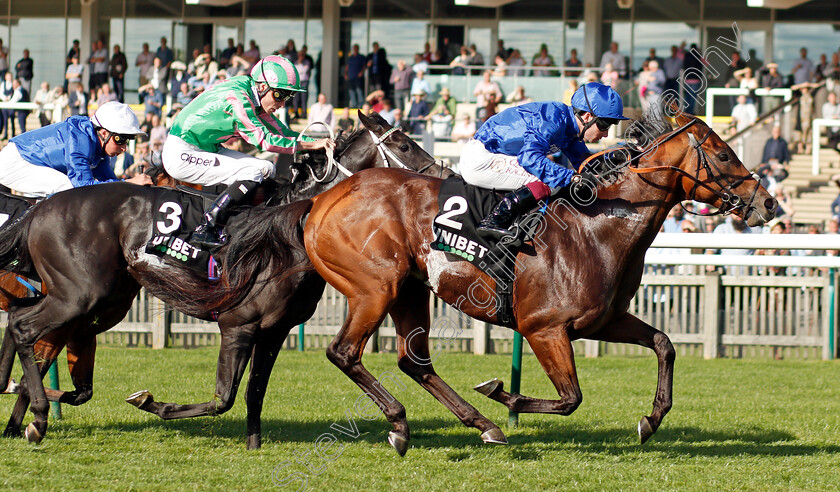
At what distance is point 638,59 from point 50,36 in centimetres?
1334

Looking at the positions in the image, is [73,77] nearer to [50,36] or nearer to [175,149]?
[50,36]

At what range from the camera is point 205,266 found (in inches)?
217

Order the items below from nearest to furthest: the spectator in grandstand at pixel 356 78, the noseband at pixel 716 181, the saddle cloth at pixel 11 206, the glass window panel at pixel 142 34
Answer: the noseband at pixel 716 181 → the saddle cloth at pixel 11 206 → the spectator in grandstand at pixel 356 78 → the glass window panel at pixel 142 34

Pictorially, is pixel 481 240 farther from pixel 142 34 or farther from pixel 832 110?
pixel 142 34

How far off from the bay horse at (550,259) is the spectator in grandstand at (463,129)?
8911mm

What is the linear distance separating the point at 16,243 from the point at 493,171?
9.10 ft

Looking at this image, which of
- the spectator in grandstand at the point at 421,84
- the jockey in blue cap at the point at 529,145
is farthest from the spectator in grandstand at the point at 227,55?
the jockey in blue cap at the point at 529,145

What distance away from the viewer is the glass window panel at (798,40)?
1931cm

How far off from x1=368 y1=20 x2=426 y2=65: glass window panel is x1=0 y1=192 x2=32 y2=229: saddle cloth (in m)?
15.0

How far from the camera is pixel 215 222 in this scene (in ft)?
17.9

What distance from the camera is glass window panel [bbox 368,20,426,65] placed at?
68.0 ft

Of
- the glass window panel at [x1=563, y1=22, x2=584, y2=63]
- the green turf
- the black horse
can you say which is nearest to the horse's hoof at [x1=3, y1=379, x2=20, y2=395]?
the black horse

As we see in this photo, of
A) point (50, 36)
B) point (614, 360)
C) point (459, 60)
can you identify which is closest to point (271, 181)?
point (614, 360)

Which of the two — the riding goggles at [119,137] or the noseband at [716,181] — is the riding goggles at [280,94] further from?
the noseband at [716,181]
